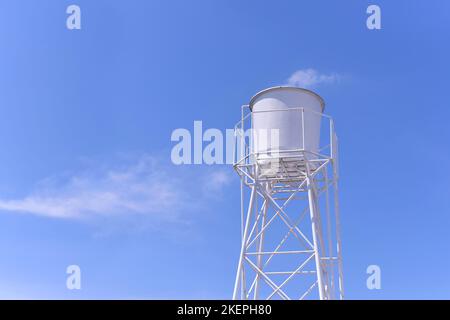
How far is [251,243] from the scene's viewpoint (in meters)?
23.4

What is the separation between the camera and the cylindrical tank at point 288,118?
76.8 feet

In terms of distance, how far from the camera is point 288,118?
932 inches

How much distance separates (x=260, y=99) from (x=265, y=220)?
4.73 meters

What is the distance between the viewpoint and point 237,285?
2259 cm

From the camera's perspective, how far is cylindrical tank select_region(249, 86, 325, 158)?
23422mm
